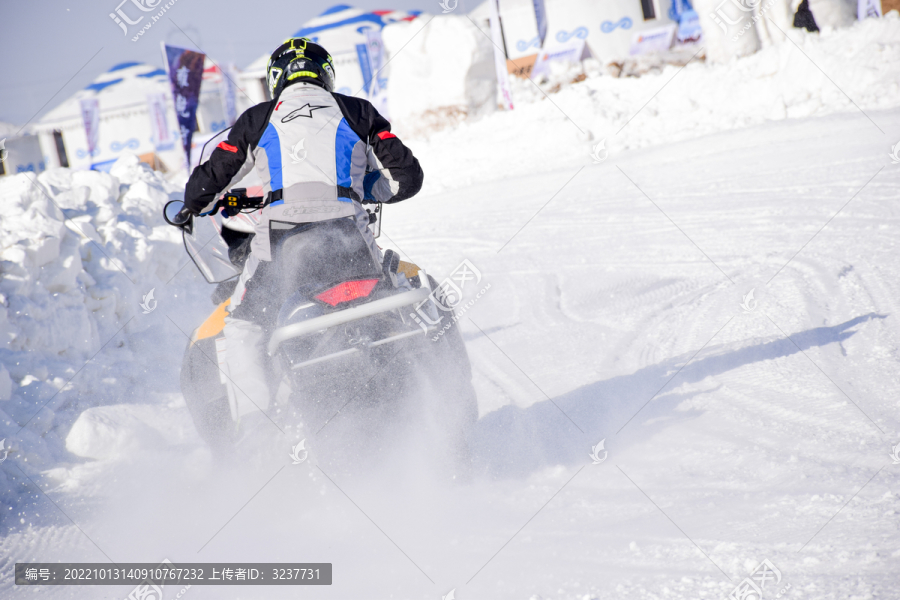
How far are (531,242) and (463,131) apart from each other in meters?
10.4

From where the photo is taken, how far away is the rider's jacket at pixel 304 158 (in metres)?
2.43

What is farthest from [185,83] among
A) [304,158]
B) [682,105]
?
[304,158]

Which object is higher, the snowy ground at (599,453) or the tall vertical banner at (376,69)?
the tall vertical banner at (376,69)

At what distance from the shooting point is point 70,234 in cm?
534

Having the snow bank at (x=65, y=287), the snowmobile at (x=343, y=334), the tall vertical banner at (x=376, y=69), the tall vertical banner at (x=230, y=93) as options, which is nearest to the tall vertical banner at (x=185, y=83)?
the tall vertical banner at (x=376, y=69)

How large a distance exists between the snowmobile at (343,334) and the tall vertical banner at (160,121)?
1160 inches

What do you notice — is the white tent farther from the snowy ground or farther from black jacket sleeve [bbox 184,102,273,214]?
black jacket sleeve [bbox 184,102,273,214]

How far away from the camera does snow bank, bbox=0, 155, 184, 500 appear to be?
3811 millimetres

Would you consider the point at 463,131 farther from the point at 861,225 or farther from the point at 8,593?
the point at 8,593

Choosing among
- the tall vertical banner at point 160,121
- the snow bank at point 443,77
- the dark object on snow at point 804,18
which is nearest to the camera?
the dark object on snow at point 804,18

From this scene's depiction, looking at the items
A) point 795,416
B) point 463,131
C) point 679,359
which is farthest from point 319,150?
point 463,131

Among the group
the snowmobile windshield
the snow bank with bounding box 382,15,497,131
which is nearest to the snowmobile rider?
the snowmobile windshield

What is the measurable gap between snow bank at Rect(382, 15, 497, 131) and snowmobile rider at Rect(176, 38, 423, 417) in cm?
1896

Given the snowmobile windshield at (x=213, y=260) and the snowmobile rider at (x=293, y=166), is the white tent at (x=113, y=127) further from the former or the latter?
the snowmobile rider at (x=293, y=166)
